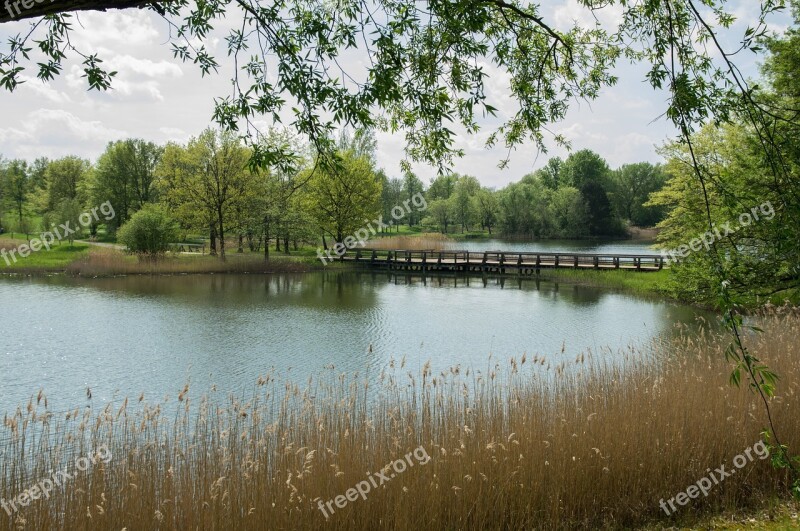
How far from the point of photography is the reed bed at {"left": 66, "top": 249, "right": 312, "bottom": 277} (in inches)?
1388

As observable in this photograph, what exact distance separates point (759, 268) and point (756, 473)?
9.23 metres

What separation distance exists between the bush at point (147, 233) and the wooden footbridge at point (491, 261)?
561 inches

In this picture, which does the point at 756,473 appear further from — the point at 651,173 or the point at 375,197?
the point at 651,173

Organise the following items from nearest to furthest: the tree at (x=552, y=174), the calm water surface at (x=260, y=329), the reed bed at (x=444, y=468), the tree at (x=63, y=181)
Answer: the reed bed at (x=444, y=468), the calm water surface at (x=260, y=329), the tree at (x=63, y=181), the tree at (x=552, y=174)

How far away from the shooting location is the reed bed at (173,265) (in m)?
35.2

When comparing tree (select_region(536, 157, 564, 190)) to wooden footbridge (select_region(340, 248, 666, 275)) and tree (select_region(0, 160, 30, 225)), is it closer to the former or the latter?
wooden footbridge (select_region(340, 248, 666, 275))

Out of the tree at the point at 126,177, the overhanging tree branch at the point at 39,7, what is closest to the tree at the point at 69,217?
the tree at the point at 126,177

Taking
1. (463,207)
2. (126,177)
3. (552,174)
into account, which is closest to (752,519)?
(126,177)

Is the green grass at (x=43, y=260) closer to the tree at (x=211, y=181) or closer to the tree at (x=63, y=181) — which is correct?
the tree at (x=211, y=181)

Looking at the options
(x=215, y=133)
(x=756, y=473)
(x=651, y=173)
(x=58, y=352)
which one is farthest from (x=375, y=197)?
(x=651, y=173)

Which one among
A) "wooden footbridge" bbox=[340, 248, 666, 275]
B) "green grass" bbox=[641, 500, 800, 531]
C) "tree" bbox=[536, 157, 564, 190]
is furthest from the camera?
"tree" bbox=[536, 157, 564, 190]

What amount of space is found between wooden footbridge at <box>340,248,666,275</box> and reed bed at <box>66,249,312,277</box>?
6.28 m

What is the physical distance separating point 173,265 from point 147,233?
9.19ft

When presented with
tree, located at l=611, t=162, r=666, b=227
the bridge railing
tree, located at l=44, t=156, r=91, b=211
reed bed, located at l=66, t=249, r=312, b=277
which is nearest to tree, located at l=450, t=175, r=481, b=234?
tree, located at l=611, t=162, r=666, b=227
